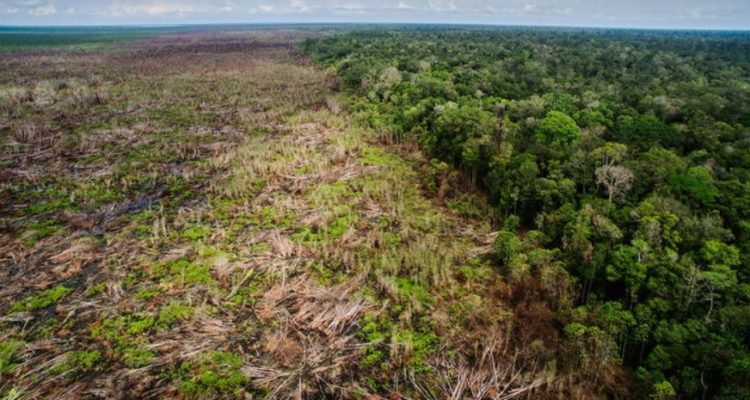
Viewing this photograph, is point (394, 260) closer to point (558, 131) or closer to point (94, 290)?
point (94, 290)

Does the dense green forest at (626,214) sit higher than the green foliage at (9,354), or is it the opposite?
the dense green forest at (626,214)

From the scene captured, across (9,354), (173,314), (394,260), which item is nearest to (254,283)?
(173,314)

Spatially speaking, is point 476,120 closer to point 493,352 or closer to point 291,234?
point 291,234

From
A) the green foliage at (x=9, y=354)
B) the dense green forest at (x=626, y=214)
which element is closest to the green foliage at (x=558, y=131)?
the dense green forest at (x=626, y=214)

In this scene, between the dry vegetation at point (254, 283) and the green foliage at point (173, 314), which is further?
the green foliage at point (173, 314)

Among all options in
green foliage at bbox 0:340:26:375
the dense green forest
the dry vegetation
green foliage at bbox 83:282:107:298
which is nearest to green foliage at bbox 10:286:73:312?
the dry vegetation

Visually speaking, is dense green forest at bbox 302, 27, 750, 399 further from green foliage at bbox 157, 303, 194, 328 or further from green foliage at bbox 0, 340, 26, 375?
green foliage at bbox 0, 340, 26, 375

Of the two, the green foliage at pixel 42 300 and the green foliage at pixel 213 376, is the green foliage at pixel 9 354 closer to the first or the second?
the green foliage at pixel 42 300
